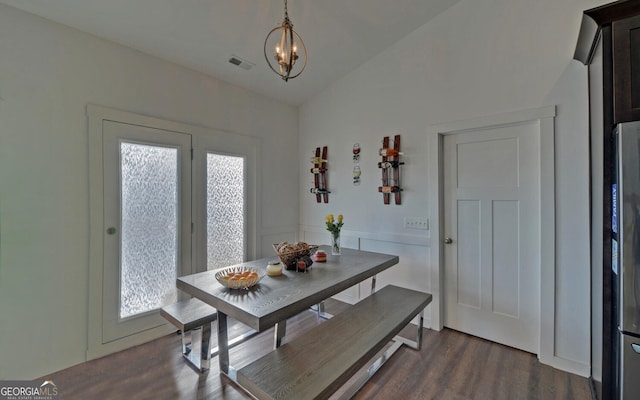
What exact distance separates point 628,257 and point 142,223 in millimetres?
3425

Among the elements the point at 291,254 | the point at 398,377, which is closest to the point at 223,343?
the point at 291,254

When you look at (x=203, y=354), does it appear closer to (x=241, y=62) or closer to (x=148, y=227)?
(x=148, y=227)

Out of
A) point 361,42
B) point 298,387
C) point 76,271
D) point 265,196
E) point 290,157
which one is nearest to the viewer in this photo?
point 298,387

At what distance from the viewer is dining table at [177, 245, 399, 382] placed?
1.48m

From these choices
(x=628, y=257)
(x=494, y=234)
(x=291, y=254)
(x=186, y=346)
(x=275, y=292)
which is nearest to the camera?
(x=628, y=257)

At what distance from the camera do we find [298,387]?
51.8 inches

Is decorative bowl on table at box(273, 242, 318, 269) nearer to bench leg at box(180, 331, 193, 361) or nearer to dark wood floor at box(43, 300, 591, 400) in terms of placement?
dark wood floor at box(43, 300, 591, 400)

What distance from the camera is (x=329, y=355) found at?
157 cm

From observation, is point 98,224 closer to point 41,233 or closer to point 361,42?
point 41,233

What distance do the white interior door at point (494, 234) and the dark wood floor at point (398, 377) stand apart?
277 mm

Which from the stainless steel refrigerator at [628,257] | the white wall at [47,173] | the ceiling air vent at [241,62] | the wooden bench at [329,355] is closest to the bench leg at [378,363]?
the wooden bench at [329,355]

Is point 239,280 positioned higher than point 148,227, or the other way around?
point 148,227

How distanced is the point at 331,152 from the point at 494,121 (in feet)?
6.12

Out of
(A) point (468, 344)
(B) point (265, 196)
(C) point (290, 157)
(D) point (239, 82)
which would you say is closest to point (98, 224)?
(B) point (265, 196)
